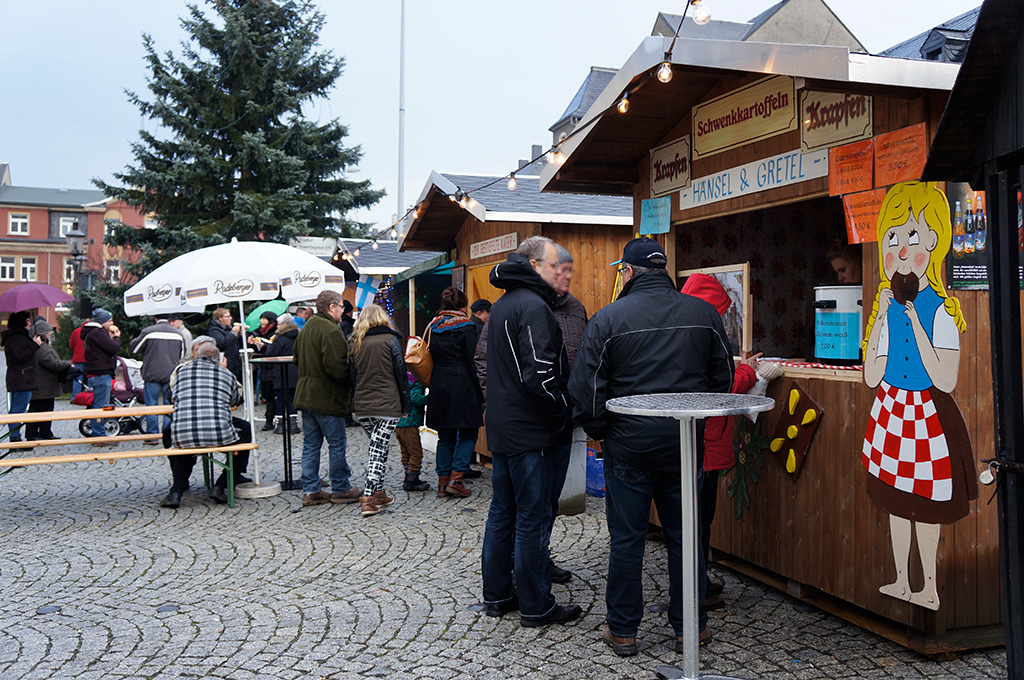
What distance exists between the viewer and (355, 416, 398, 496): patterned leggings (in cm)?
678

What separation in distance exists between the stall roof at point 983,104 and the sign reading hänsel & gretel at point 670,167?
3035 millimetres

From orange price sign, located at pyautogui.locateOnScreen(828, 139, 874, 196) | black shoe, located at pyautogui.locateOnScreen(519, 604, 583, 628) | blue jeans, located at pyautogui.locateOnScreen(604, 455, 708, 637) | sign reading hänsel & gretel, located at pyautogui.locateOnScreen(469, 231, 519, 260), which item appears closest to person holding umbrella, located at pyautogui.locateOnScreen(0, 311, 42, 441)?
sign reading hänsel & gretel, located at pyautogui.locateOnScreen(469, 231, 519, 260)

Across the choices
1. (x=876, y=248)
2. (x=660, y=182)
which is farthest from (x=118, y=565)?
(x=876, y=248)

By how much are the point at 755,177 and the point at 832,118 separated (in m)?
0.61

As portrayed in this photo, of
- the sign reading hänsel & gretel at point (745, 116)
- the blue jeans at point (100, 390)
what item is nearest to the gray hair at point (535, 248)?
the sign reading hänsel & gretel at point (745, 116)

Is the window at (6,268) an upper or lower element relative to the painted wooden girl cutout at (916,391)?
upper

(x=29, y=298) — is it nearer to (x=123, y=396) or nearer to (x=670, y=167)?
(x=123, y=396)

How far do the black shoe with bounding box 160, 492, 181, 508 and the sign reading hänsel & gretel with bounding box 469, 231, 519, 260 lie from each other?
3.98 metres

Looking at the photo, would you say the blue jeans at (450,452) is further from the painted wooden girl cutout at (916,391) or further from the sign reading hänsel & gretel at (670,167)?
the painted wooden girl cutout at (916,391)

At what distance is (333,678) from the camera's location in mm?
3613

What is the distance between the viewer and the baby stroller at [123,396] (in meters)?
12.1

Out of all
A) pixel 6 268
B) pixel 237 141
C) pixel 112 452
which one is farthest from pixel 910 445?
pixel 6 268

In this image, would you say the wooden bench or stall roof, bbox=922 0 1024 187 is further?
the wooden bench

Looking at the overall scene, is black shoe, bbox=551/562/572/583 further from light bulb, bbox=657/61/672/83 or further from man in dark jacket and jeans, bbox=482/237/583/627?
light bulb, bbox=657/61/672/83
